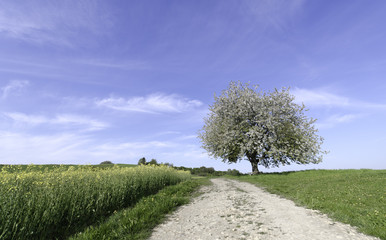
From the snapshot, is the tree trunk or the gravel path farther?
the tree trunk

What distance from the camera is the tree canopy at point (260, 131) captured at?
32.7m

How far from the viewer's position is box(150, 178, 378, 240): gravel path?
268 inches

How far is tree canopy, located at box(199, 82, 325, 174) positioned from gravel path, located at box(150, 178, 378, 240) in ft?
74.5

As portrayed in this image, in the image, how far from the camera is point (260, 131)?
32750 mm

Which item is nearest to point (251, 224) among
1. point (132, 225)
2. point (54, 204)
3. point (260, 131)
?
point (132, 225)

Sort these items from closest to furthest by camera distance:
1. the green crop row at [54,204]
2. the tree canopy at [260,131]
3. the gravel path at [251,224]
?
1. the green crop row at [54,204]
2. the gravel path at [251,224]
3. the tree canopy at [260,131]

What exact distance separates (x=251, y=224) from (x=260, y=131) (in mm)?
26231

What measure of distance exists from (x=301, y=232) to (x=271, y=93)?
3231 cm

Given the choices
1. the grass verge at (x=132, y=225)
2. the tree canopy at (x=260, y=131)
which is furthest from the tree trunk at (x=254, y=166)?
the grass verge at (x=132, y=225)

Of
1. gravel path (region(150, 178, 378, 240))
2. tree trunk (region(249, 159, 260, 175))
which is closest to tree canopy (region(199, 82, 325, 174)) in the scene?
tree trunk (region(249, 159, 260, 175))

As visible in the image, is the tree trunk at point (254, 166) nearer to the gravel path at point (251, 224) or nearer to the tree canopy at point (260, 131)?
the tree canopy at point (260, 131)

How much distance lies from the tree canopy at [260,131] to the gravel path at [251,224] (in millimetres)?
22696

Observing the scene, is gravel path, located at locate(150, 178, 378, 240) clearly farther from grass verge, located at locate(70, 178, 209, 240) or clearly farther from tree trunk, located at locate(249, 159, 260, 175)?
tree trunk, located at locate(249, 159, 260, 175)

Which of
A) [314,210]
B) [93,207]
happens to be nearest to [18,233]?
[93,207]
